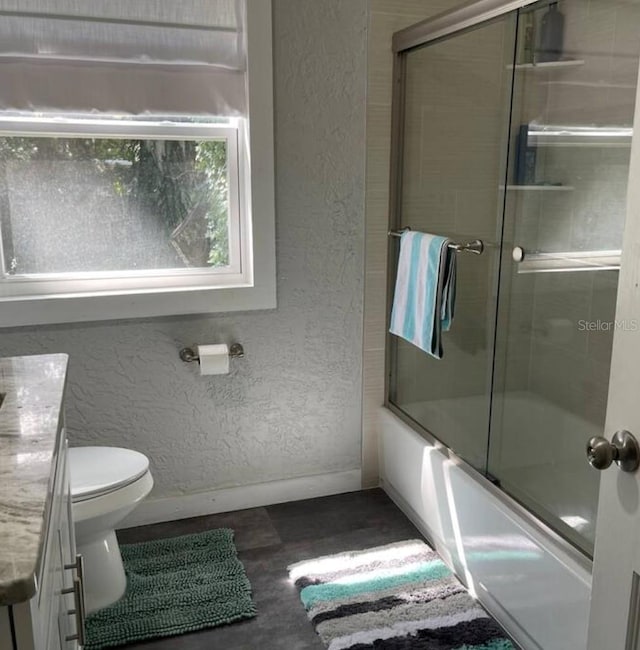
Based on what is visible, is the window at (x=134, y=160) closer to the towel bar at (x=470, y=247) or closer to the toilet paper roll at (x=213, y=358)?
the toilet paper roll at (x=213, y=358)

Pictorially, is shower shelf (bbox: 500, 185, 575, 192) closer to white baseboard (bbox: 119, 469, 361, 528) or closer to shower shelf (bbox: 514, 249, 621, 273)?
shower shelf (bbox: 514, 249, 621, 273)

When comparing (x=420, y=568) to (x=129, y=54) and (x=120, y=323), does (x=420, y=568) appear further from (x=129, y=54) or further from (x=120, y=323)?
(x=129, y=54)

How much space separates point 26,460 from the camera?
1.03m

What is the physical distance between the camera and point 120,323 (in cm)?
234

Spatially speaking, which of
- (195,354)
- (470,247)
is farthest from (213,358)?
(470,247)

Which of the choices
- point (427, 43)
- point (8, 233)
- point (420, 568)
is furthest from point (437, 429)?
point (8, 233)

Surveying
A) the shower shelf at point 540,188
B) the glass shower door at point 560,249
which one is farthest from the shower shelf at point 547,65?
the shower shelf at point 540,188

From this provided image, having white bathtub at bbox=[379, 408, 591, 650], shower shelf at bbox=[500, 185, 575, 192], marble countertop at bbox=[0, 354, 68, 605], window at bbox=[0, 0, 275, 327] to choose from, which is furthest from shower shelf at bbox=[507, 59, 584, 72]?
marble countertop at bbox=[0, 354, 68, 605]

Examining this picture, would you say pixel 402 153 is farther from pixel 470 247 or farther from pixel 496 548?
pixel 496 548

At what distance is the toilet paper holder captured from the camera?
240 centimetres

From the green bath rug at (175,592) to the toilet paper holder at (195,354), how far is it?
2.09 feet

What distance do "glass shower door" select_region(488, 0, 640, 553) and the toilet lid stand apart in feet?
3.64

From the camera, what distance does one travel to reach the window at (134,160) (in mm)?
2131

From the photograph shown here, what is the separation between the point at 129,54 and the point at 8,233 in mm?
722
